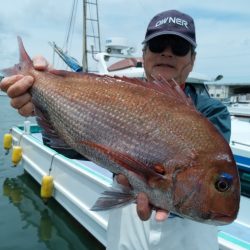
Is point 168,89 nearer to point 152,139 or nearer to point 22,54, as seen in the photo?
point 152,139

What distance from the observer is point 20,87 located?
2.20m

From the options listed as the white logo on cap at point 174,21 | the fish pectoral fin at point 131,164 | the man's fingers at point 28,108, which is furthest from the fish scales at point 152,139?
the white logo on cap at point 174,21

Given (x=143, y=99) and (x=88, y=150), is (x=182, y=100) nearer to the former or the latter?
(x=143, y=99)

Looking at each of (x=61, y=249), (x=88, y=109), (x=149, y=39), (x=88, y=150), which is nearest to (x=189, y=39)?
(x=149, y=39)

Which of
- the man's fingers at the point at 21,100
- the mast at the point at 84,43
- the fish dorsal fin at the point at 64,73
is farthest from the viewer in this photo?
the mast at the point at 84,43

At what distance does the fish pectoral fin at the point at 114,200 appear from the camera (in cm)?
178

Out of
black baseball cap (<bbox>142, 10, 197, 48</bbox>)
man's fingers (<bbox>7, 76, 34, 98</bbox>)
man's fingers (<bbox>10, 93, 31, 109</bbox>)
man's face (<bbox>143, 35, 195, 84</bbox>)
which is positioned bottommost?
man's fingers (<bbox>10, 93, 31, 109</bbox>)

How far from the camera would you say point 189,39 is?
7.70ft

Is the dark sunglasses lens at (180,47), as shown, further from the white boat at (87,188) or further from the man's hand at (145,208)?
the white boat at (87,188)

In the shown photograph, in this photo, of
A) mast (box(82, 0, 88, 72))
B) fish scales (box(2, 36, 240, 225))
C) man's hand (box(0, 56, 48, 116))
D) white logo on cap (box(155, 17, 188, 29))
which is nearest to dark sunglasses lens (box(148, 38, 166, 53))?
white logo on cap (box(155, 17, 188, 29))

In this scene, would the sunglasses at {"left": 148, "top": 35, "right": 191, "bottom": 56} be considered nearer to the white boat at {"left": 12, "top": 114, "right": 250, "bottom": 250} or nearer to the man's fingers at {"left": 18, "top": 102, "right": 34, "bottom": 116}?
the man's fingers at {"left": 18, "top": 102, "right": 34, "bottom": 116}

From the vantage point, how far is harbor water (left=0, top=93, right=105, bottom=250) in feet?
21.0

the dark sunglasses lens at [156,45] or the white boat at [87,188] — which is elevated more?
the dark sunglasses lens at [156,45]

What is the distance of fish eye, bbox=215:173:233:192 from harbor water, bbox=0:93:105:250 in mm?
4992
